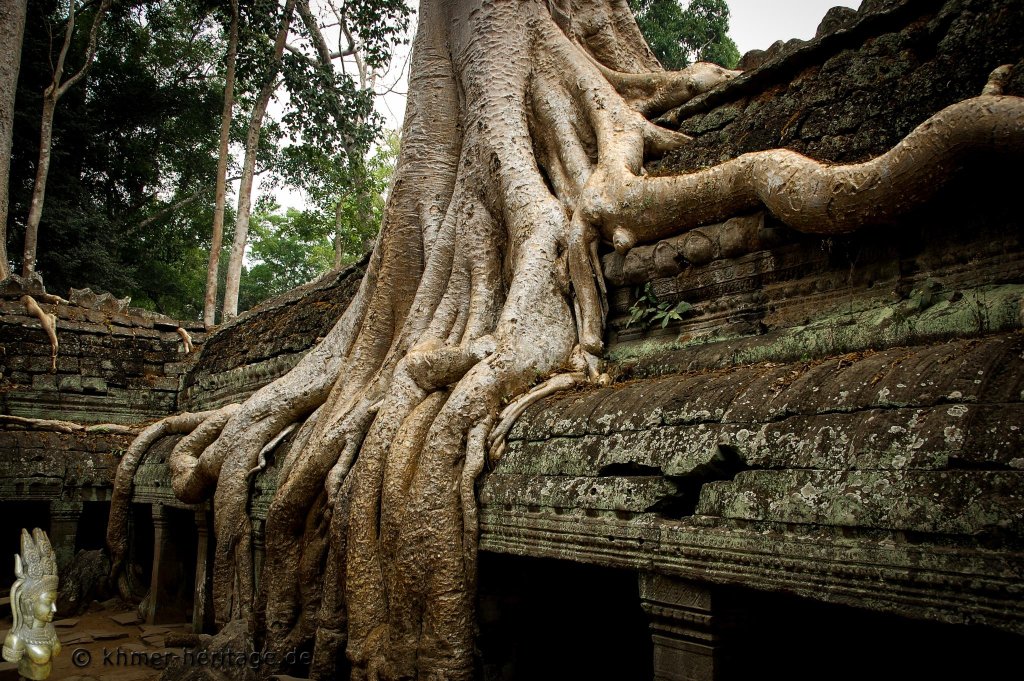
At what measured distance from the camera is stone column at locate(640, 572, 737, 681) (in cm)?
225

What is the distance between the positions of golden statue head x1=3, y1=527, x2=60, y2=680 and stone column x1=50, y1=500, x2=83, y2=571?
3757 mm

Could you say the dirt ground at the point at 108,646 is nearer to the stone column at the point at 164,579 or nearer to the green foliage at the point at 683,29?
the stone column at the point at 164,579

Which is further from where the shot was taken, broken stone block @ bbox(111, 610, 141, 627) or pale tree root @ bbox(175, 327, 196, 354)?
pale tree root @ bbox(175, 327, 196, 354)

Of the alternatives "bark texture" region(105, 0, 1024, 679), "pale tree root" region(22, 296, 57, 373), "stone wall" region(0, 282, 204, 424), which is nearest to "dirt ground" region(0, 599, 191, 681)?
"bark texture" region(105, 0, 1024, 679)

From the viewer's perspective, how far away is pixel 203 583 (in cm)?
539

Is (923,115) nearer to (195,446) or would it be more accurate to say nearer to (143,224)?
(195,446)

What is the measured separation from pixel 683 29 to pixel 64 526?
14596 mm

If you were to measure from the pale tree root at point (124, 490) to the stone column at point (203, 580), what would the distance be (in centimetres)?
130

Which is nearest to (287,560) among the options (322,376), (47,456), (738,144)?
(322,376)

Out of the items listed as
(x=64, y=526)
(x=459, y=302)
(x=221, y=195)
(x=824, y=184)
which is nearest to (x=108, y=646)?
(x=64, y=526)

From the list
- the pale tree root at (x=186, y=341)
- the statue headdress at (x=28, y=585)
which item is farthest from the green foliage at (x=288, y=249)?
the statue headdress at (x=28, y=585)

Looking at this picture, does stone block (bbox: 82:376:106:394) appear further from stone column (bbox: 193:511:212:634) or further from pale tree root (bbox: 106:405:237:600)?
stone column (bbox: 193:511:212:634)

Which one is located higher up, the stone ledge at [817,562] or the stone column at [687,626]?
the stone ledge at [817,562]

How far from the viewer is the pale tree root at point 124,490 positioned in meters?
6.68
